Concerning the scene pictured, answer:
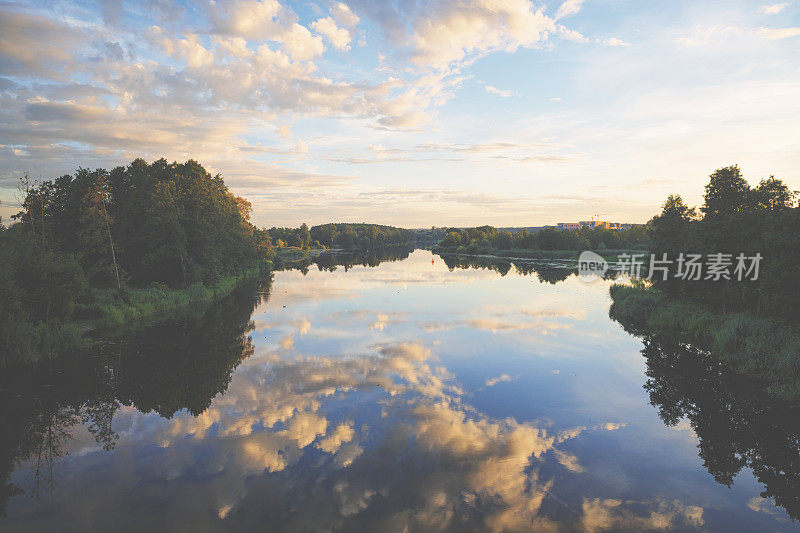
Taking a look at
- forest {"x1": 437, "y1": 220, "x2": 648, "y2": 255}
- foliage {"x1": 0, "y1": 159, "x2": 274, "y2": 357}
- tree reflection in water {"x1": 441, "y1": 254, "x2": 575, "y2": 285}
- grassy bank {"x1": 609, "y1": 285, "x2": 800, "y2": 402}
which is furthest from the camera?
forest {"x1": 437, "y1": 220, "x2": 648, "y2": 255}

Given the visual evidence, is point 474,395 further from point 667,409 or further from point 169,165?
point 169,165

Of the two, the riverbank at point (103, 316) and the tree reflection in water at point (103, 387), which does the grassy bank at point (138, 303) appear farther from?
the tree reflection in water at point (103, 387)

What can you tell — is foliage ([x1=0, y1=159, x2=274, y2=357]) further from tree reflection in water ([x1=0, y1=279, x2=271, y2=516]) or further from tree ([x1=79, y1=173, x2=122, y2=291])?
tree reflection in water ([x1=0, y1=279, x2=271, y2=516])

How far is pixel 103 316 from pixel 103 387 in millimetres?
14137

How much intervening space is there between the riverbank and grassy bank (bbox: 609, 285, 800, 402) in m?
36.5

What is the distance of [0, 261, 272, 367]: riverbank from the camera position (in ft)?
71.3

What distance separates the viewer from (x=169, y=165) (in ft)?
175

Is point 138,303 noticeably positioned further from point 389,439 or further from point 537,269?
point 537,269

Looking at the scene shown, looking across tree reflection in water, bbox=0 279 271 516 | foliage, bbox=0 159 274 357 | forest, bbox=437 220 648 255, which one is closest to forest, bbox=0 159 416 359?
foliage, bbox=0 159 274 357

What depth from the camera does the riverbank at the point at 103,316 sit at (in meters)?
21.7

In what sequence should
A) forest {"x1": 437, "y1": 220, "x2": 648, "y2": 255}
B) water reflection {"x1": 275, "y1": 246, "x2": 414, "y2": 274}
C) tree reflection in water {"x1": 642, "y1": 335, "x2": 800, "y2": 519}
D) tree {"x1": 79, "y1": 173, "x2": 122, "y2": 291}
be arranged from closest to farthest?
tree reflection in water {"x1": 642, "y1": 335, "x2": 800, "y2": 519}, tree {"x1": 79, "y1": 173, "x2": 122, "y2": 291}, water reflection {"x1": 275, "y1": 246, "x2": 414, "y2": 274}, forest {"x1": 437, "y1": 220, "x2": 648, "y2": 255}

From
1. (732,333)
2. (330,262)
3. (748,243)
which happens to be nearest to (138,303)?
(732,333)

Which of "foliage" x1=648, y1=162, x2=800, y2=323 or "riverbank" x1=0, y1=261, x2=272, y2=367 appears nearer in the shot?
"foliage" x1=648, y1=162, x2=800, y2=323

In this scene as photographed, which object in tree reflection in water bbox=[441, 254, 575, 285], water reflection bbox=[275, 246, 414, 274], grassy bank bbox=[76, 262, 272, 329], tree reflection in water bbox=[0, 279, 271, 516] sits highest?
tree reflection in water bbox=[441, 254, 575, 285]
